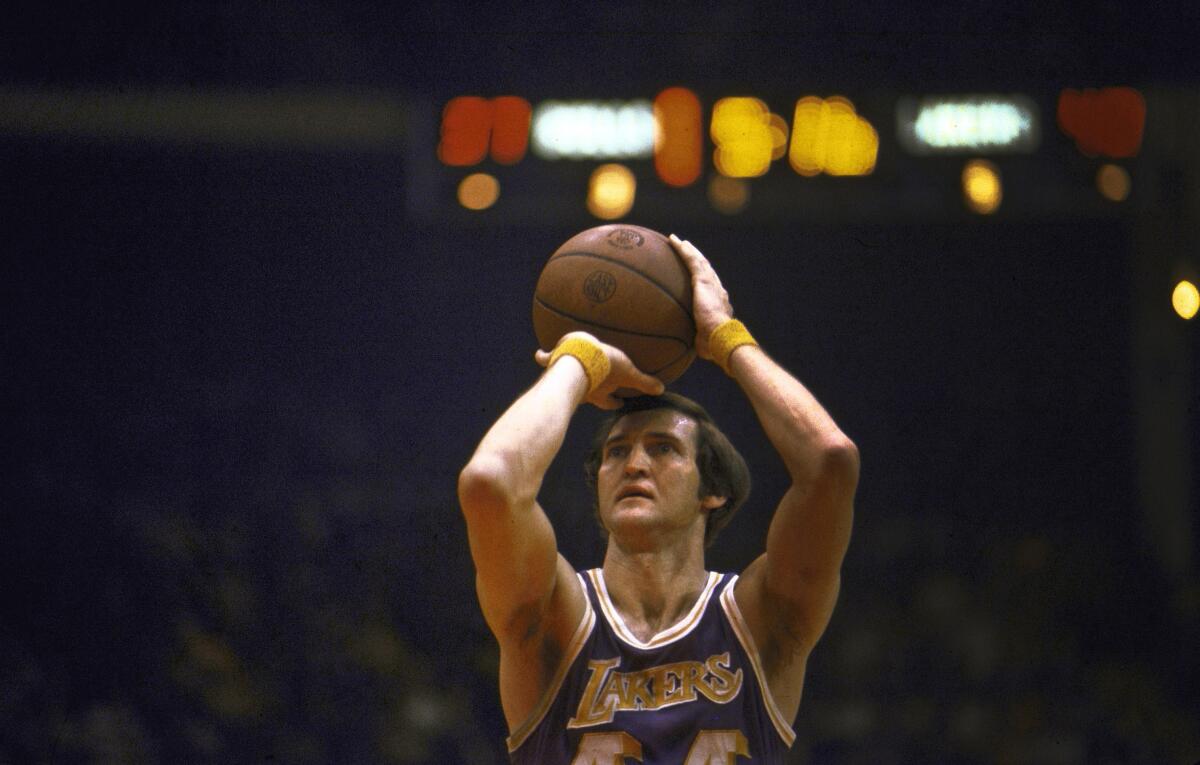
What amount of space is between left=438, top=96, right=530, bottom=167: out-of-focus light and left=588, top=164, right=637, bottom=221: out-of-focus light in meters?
0.23

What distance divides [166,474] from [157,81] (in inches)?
45.4

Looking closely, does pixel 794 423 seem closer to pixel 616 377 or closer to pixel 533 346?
pixel 616 377

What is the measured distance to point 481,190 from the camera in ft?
12.2

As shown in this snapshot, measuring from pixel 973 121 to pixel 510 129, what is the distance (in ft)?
4.33

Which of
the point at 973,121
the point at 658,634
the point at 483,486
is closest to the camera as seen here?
the point at 483,486

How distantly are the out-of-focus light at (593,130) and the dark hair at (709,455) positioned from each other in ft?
4.52

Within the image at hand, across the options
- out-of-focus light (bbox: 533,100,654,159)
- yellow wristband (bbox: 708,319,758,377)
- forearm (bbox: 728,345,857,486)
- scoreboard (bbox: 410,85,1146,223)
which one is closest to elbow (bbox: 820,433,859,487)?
forearm (bbox: 728,345,857,486)

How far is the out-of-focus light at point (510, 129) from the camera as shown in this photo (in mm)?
3711

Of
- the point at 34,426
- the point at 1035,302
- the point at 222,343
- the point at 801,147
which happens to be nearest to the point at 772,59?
the point at 801,147

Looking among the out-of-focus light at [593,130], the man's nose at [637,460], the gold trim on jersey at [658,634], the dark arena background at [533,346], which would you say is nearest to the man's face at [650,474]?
the man's nose at [637,460]

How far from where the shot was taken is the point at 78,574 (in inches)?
145

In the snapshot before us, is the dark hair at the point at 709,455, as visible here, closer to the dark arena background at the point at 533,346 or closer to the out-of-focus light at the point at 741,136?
the dark arena background at the point at 533,346

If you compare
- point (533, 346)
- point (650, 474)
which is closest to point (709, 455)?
point (650, 474)

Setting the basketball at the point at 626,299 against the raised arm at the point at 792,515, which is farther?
the basketball at the point at 626,299
